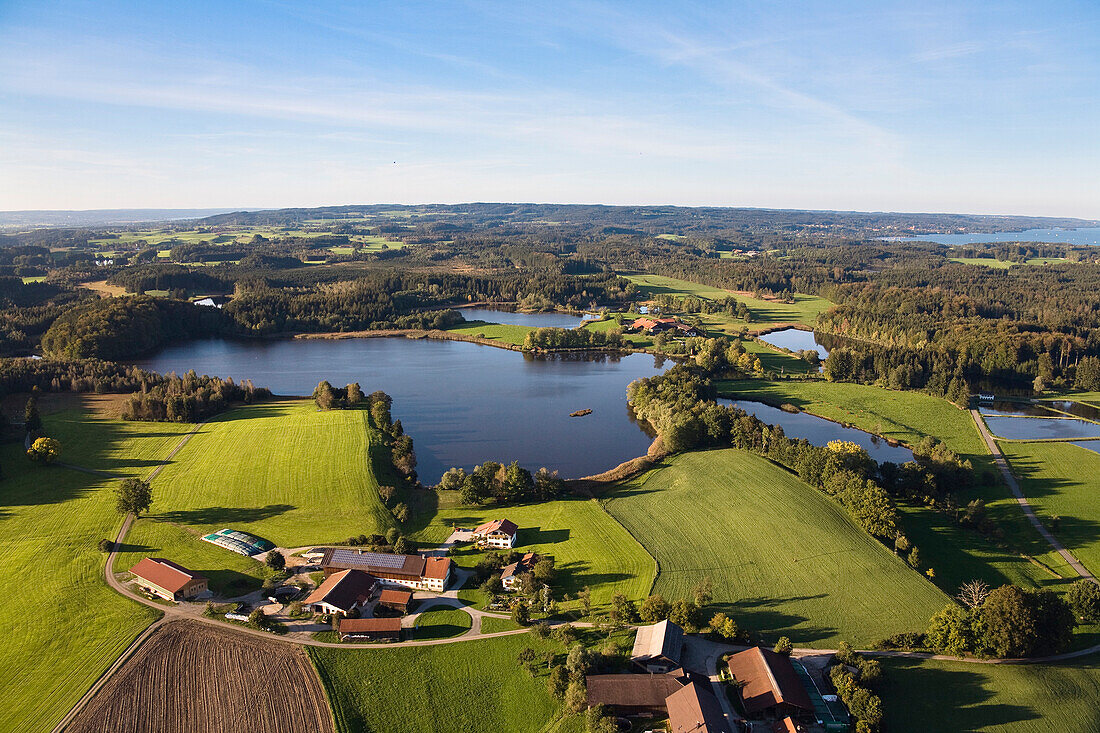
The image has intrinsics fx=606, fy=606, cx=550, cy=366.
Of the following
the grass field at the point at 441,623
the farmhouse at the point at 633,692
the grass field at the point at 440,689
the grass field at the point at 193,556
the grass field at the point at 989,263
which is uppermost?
the grass field at the point at 989,263

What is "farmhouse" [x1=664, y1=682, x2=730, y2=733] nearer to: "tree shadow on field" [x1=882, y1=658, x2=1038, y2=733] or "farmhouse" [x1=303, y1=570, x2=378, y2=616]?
"tree shadow on field" [x1=882, y1=658, x2=1038, y2=733]

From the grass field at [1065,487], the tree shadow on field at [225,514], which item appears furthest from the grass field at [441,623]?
the grass field at [1065,487]

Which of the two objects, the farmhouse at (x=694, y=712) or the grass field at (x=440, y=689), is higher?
the farmhouse at (x=694, y=712)

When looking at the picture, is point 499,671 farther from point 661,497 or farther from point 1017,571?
point 1017,571

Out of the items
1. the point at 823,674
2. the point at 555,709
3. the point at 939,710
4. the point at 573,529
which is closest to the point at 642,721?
the point at 555,709

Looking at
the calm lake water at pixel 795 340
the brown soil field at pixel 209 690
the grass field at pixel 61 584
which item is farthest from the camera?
the calm lake water at pixel 795 340

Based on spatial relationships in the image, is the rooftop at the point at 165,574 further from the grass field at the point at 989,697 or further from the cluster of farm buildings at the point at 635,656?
the grass field at the point at 989,697
